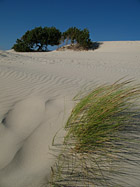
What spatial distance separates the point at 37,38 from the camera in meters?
23.9

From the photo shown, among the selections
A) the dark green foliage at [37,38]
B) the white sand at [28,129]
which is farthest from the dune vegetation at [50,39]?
the white sand at [28,129]

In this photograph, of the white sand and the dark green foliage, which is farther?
the dark green foliage

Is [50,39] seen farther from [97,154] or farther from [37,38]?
[97,154]

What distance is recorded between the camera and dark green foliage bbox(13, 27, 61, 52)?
924 inches

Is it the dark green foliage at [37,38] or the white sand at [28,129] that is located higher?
the dark green foliage at [37,38]

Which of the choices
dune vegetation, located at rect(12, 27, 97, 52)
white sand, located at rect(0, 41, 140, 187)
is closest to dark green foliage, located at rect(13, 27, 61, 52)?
dune vegetation, located at rect(12, 27, 97, 52)

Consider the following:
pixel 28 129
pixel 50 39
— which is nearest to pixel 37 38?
pixel 50 39

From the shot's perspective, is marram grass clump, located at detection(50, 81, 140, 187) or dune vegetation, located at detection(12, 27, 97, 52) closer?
marram grass clump, located at detection(50, 81, 140, 187)

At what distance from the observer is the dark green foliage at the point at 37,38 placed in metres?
23.5

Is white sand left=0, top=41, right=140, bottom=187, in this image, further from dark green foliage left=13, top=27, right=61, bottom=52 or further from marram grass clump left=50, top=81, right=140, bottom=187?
dark green foliage left=13, top=27, right=61, bottom=52

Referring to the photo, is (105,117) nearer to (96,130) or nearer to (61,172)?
(96,130)

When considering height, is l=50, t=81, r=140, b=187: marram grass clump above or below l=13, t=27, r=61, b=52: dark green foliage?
below

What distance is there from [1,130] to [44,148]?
640 millimetres

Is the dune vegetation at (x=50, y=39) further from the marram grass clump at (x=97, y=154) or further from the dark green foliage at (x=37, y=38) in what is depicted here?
the marram grass clump at (x=97, y=154)
